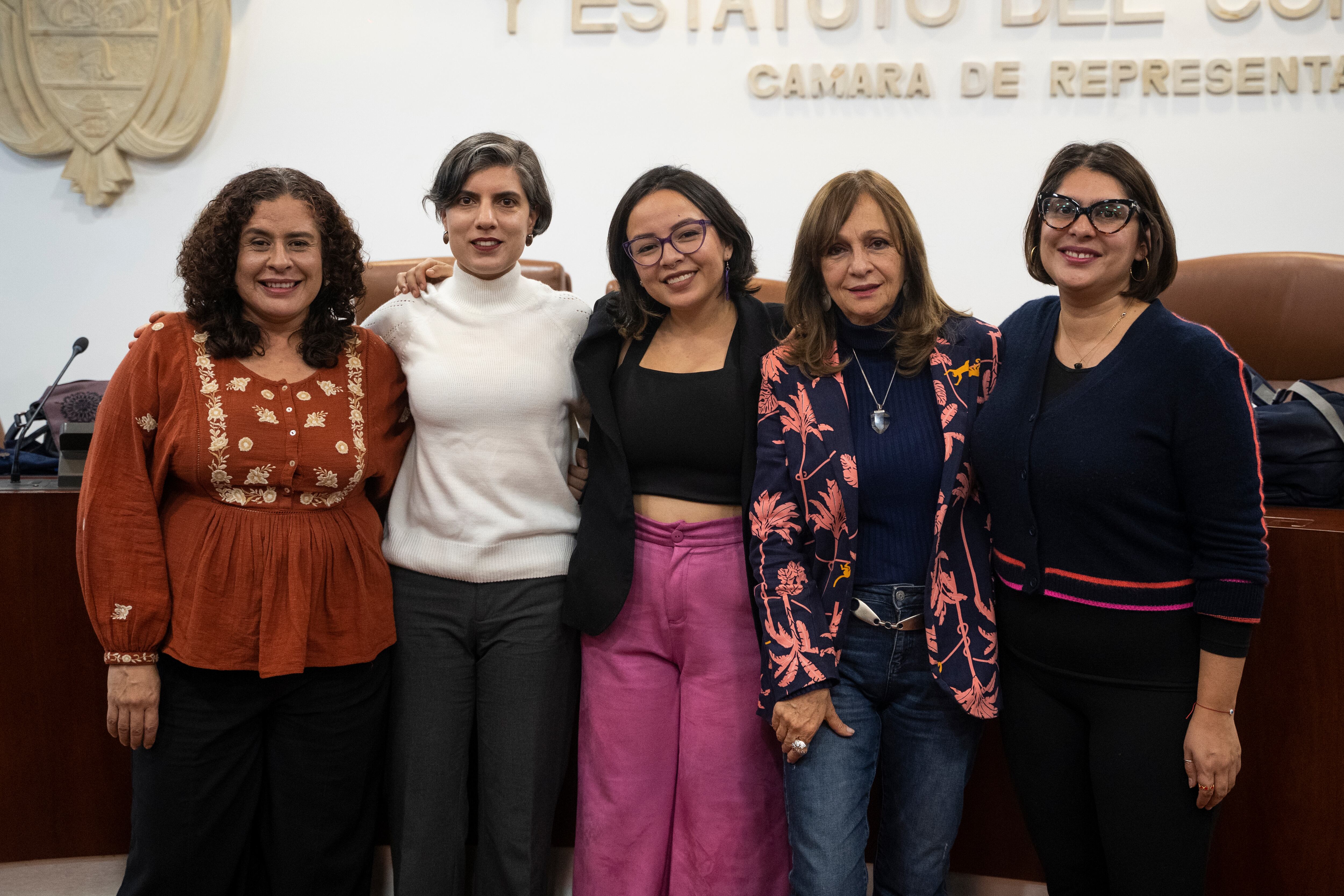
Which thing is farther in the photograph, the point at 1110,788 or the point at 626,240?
the point at 626,240

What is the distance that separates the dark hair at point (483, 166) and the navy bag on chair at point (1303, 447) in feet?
5.02

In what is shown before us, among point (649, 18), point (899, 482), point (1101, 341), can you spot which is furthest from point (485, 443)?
point (649, 18)

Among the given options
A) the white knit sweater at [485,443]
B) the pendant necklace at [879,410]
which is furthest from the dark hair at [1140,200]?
the white knit sweater at [485,443]

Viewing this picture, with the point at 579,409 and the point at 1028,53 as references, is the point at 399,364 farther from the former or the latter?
the point at 1028,53

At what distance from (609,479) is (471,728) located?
571 mm

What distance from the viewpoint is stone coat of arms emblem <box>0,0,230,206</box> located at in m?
3.90

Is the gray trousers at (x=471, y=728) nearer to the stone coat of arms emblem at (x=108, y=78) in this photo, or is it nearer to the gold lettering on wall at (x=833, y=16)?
the gold lettering on wall at (x=833, y=16)

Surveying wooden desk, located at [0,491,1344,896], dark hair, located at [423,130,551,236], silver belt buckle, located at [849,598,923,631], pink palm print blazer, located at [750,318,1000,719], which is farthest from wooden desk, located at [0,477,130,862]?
silver belt buckle, located at [849,598,923,631]

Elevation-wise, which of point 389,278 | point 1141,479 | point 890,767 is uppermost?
point 389,278

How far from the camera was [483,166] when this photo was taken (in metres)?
1.82

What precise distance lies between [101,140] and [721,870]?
4.07 meters

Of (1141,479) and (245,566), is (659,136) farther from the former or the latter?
(1141,479)

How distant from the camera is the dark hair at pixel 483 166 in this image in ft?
5.96

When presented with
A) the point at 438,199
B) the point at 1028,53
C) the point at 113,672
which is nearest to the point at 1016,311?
the point at 438,199
